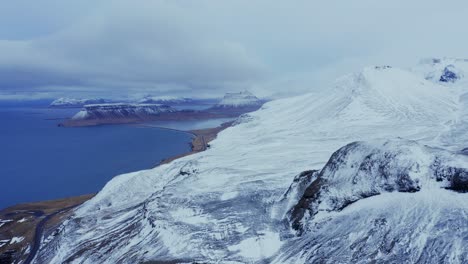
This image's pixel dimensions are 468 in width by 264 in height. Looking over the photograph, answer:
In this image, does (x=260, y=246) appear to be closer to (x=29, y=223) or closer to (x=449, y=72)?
(x=29, y=223)

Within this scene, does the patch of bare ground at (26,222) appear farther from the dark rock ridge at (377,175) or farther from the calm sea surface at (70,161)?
the dark rock ridge at (377,175)

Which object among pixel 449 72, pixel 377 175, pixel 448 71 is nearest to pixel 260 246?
pixel 377 175

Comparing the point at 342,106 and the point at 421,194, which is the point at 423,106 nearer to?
the point at 342,106

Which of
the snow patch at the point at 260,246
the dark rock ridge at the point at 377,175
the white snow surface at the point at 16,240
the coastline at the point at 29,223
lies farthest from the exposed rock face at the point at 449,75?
the white snow surface at the point at 16,240

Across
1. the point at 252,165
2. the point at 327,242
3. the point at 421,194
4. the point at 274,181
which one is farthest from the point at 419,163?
the point at 252,165

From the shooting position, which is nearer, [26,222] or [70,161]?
[26,222]

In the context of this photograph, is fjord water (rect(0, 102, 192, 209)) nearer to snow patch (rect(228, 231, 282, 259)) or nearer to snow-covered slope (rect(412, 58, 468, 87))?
snow patch (rect(228, 231, 282, 259))

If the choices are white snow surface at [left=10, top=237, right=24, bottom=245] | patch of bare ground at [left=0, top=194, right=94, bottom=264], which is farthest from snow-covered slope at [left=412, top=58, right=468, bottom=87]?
white snow surface at [left=10, top=237, right=24, bottom=245]
